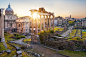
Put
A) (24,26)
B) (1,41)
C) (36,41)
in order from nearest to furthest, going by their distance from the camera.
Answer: (1,41)
(36,41)
(24,26)

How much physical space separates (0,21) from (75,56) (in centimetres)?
1499

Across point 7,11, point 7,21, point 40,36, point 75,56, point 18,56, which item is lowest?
point 75,56

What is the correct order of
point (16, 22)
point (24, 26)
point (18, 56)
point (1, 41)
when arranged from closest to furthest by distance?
1. point (18, 56)
2. point (1, 41)
3. point (24, 26)
4. point (16, 22)

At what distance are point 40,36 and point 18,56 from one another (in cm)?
1083

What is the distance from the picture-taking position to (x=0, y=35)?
656 inches

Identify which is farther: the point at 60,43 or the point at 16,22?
the point at 16,22

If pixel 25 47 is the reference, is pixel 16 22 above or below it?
above

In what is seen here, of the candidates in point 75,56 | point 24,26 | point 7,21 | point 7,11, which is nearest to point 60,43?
point 75,56

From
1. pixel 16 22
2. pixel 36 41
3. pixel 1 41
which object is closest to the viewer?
pixel 1 41

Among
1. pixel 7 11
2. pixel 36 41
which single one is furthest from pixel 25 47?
pixel 7 11

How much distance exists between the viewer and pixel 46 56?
41.8 feet

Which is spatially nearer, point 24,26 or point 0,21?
point 0,21

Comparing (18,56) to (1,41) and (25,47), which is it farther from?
(1,41)

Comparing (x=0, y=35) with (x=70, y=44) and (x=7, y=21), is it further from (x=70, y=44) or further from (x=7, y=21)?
(x=7, y=21)
